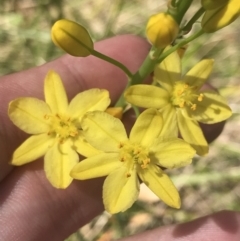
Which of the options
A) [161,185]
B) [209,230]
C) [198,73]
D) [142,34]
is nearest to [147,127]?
[161,185]

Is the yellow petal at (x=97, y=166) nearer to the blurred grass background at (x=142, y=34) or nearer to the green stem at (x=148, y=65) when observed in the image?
the green stem at (x=148, y=65)

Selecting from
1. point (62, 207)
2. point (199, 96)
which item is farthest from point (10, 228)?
point (199, 96)

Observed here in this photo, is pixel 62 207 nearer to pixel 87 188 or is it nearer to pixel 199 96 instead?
pixel 87 188

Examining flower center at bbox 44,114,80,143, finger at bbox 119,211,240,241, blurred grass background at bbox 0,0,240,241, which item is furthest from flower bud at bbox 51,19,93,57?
blurred grass background at bbox 0,0,240,241

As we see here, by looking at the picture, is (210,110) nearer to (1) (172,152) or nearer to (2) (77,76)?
(1) (172,152)

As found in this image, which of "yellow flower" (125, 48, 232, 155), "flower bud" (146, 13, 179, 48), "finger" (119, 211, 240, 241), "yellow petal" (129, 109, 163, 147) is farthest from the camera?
"finger" (119, 211, 240, 241)

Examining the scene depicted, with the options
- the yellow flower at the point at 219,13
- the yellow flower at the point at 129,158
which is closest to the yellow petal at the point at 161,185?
the yellow flower at the point at 129,158

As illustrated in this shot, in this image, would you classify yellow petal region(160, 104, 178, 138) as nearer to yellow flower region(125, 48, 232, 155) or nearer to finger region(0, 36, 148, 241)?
yellow flower region(125, 48, 232, 155)

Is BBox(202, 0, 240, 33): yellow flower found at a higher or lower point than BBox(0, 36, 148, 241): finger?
higher
